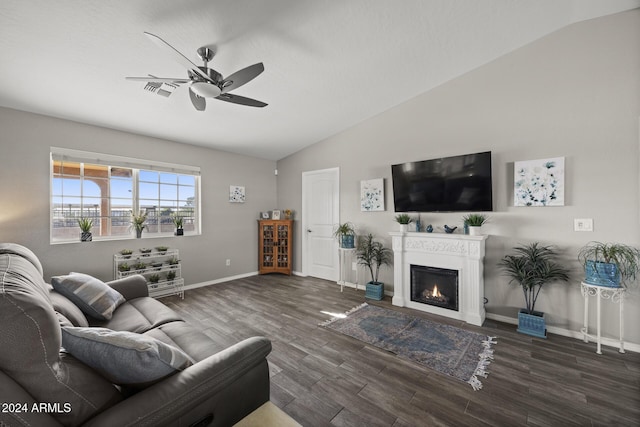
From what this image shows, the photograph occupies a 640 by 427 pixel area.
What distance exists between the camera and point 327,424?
5.28 feet

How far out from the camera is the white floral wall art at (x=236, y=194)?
4.97 m

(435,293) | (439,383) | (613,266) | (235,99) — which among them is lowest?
(439,383)

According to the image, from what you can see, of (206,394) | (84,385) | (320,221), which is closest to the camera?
(84,385)

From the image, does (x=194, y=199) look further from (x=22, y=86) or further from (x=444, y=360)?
(x=444, y=360)

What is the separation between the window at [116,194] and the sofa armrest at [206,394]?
3548 mm

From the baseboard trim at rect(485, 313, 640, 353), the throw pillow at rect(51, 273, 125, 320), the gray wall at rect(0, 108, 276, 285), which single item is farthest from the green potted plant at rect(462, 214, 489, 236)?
the gray wall at rect(0, 108, 276, 285)

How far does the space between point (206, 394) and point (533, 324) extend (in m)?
3.25

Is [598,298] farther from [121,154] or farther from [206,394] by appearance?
[121,154]

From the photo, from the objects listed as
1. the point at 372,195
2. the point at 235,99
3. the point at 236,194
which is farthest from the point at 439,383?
the point at 236,194

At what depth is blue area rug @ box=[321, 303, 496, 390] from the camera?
217cm

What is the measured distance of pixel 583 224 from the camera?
2.63 metres

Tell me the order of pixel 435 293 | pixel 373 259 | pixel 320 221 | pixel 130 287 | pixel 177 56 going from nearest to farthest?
1. pixel 177 56
2. pixel 130 287
3. pixel 435 293
4. pixel 373 259
5. pixel 320 221

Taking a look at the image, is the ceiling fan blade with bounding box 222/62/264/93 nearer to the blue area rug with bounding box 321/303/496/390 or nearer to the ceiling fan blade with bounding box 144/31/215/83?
the ceiling fan blade with bounding box 144/31/215/83

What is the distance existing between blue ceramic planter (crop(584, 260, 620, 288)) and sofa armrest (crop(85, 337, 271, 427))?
3.02 m
